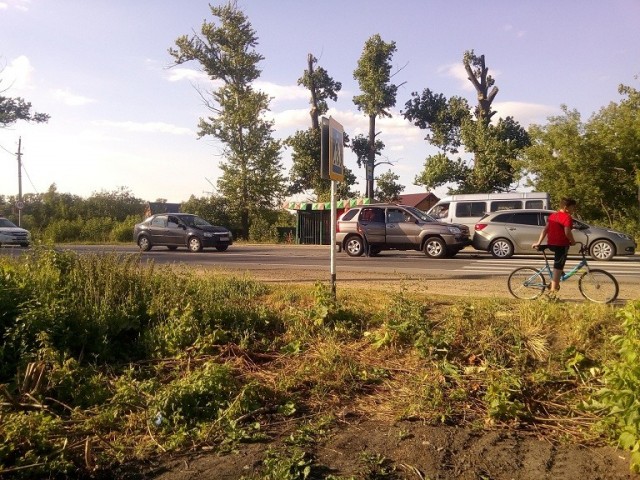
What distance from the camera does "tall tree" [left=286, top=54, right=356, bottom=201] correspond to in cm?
3912

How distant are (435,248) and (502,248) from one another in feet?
7.08

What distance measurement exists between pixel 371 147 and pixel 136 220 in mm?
16918

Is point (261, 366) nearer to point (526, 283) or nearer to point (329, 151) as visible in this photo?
point (329, 151)

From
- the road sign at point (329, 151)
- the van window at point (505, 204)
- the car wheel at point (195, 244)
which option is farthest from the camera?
the car wheel at point (195, 244)

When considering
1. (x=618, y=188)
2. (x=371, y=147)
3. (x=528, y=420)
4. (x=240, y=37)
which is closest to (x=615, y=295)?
(x=528, y=420)

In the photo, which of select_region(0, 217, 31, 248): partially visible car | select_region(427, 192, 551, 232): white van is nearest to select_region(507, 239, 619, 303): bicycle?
select_region(427, 192, 551, 232): white van

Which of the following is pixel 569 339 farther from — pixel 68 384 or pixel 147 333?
pixel 68 384

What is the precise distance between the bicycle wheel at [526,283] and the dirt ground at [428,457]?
15.3 ft

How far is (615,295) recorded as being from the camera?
8.70 metres

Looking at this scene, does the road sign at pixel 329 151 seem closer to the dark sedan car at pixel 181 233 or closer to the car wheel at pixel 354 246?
the car wheel at pixel 354 246

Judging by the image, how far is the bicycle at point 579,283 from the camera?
28.7 feet

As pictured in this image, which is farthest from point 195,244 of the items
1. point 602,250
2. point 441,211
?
point 602,250

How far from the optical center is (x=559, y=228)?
8.85 meters

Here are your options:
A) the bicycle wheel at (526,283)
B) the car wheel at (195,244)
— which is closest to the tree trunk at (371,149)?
the car wheel at (195,244)
